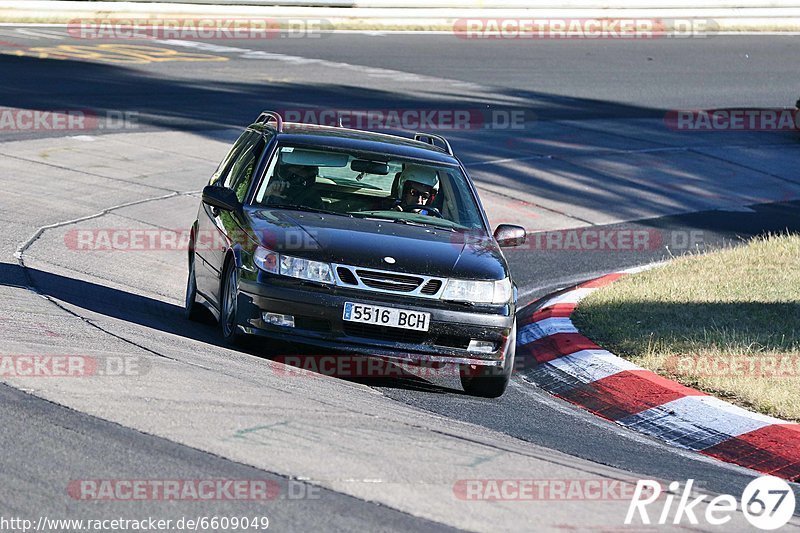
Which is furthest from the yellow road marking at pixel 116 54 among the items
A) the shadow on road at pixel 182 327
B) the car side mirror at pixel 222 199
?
the car side mirror at pixel 222 199

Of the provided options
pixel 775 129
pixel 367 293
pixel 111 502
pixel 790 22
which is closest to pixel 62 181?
pixel 367 293

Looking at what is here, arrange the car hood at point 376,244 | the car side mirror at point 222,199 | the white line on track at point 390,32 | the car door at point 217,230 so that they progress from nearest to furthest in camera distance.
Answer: the car hood at point 376,244 → the car side mirror at point 222,199 → the car door at point 217,230 → the white line on track at point 390,32

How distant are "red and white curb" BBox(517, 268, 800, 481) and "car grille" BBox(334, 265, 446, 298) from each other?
1443mm

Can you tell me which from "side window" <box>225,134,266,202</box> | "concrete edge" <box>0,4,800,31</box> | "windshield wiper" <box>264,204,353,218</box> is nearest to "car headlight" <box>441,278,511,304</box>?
"windshield wiper" <box>264,204,353,218</box>

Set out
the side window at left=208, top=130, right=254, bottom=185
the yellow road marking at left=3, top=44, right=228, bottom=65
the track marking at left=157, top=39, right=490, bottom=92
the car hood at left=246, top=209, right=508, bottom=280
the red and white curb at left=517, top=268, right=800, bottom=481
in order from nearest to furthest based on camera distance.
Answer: the red and white curb at left=517, top=268, right=800, bottom=481 → the car hood at left=246, top=209, right=508, bottom=280 → the side window at left=208, top=130, right=254, bottom=185 → the yellow road marking at left=3, top=44, right=228, bottom=65 → the track marking at left=157, top=39, right=490, bottom=92

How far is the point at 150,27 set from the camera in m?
31.2

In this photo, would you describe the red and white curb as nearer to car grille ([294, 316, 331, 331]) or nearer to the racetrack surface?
the racetrack surface

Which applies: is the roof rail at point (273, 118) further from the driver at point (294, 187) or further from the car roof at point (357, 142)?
the driver at point (294, 187)

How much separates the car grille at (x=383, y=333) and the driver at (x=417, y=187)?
1.43m

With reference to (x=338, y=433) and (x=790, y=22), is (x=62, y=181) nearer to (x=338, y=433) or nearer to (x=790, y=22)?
(x=338, y=433)

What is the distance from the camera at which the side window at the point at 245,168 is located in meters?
9.69

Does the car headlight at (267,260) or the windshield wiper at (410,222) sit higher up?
the windshield wiper at (410,222)

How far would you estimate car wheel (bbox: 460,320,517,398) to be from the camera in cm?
862

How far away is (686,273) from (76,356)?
716 cm
